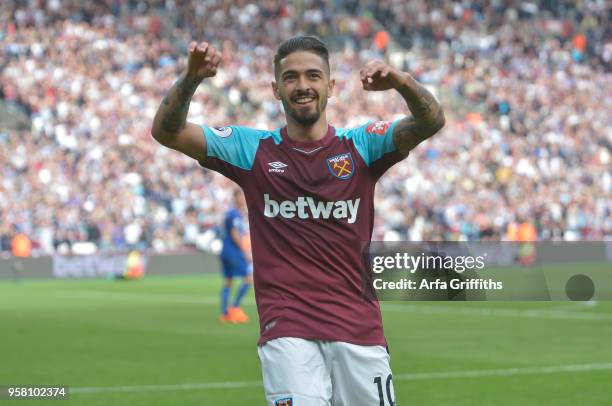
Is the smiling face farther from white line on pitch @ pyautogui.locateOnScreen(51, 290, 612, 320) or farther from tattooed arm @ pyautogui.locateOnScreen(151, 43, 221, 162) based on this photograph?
white line on pitch @ pyautogui.locateOnScreen(51, 290, 612, 320)

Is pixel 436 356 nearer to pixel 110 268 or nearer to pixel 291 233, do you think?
pixel 291 233

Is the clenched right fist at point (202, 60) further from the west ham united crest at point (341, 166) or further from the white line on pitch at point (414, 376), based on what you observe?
the white line on pitch at point (414, 376)

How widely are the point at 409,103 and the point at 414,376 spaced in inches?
283

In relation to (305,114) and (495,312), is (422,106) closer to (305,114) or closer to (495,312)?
(305,114)

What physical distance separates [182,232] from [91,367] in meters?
22.4

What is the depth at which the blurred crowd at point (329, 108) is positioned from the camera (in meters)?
34.1

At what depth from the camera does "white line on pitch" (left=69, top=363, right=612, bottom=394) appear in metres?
11.2

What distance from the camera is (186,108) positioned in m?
5.23

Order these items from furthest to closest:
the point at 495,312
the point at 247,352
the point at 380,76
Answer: the point at 495,312 → the point at 247,352 → the point at 380,76

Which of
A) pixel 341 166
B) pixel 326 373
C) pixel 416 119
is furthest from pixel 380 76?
pixel 326 373

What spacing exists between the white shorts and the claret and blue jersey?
0.18 ft

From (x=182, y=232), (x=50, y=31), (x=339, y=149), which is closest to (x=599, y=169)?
(x=182, y=232)

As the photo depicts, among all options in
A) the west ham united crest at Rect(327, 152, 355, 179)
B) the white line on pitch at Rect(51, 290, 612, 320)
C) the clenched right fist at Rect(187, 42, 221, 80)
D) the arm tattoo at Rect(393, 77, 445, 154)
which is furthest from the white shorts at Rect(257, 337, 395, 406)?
the white line on pitch at Rect(51, 290, 612, 320)

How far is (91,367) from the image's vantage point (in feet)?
42.3
